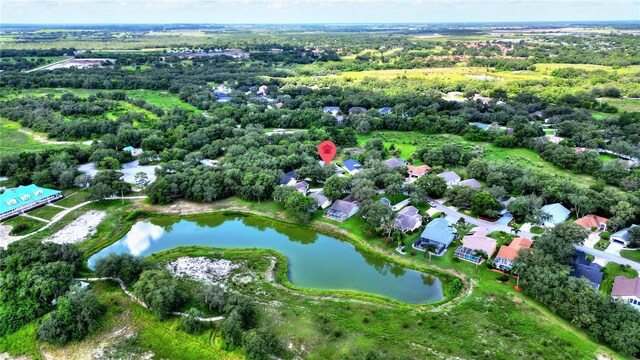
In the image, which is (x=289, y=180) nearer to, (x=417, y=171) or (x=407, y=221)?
(x=417, y=171)

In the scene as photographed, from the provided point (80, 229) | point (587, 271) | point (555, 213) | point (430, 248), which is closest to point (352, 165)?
point (430, 248)

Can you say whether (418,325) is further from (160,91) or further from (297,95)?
(160,91)

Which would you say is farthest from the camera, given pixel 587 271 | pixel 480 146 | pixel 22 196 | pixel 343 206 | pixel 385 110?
pixel 385 110

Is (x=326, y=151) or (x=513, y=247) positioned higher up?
(x=326, y=151)

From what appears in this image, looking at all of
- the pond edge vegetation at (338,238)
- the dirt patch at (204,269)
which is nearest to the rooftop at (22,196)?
the pond edge vegetation at (338,238)

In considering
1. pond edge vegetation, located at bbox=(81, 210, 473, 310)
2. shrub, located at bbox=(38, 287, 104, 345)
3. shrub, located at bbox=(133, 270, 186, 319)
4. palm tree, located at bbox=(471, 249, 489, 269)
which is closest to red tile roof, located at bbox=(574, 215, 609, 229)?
palm tree, located at bbox=(471, 249, 489, 269)

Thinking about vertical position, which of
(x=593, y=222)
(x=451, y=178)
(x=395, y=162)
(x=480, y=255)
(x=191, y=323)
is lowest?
(x=191, y=323)
